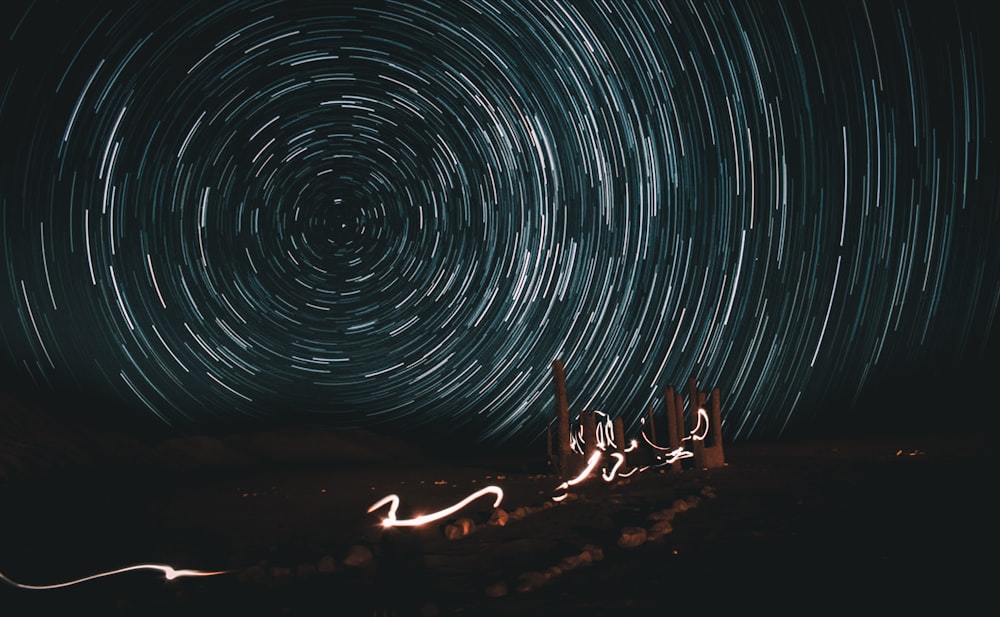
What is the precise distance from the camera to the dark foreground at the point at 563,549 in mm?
5316

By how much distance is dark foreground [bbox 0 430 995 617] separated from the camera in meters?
5.32

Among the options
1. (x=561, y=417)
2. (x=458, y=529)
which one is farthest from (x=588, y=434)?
(x=458, y=529)

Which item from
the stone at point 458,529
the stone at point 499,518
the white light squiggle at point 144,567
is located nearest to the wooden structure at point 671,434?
the stone at point 499,518

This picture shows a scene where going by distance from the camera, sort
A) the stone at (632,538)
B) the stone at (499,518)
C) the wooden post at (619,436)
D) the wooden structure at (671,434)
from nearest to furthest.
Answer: the stone at (632,538)
the stone at (499,518)
the wooden structure at (671,434)
the wooden post at (619,436)

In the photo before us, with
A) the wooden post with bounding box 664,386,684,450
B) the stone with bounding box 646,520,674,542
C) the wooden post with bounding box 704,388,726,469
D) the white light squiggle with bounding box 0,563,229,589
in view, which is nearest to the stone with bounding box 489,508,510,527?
the stone with bounding box 646,520,674,542

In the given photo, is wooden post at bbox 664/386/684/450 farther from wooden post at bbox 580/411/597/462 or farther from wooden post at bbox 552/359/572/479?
wooden post at bbox 552/359/572/479

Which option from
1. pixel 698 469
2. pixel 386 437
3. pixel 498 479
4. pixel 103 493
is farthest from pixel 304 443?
pixel 698 469

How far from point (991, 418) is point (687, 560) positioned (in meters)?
26.4

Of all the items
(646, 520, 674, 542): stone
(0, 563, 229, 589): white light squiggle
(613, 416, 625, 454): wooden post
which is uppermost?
(613, 416, 625, 454): wooden post

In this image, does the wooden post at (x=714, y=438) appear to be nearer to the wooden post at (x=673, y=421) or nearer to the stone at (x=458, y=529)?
the wooden post at (x=673, y=421)

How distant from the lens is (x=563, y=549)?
727 centimetres

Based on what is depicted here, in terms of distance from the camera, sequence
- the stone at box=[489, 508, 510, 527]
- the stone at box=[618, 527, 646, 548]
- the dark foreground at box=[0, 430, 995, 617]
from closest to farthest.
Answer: the dark foreground at box=[0, 430, 995, 617] → the stone at box=[618, 527, 646, 548] → the stone at box=[489, 508, 510, 527]

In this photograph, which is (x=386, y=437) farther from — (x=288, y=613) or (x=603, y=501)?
(x=288, y=613)

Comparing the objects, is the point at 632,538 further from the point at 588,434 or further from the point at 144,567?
the point at 588,434
